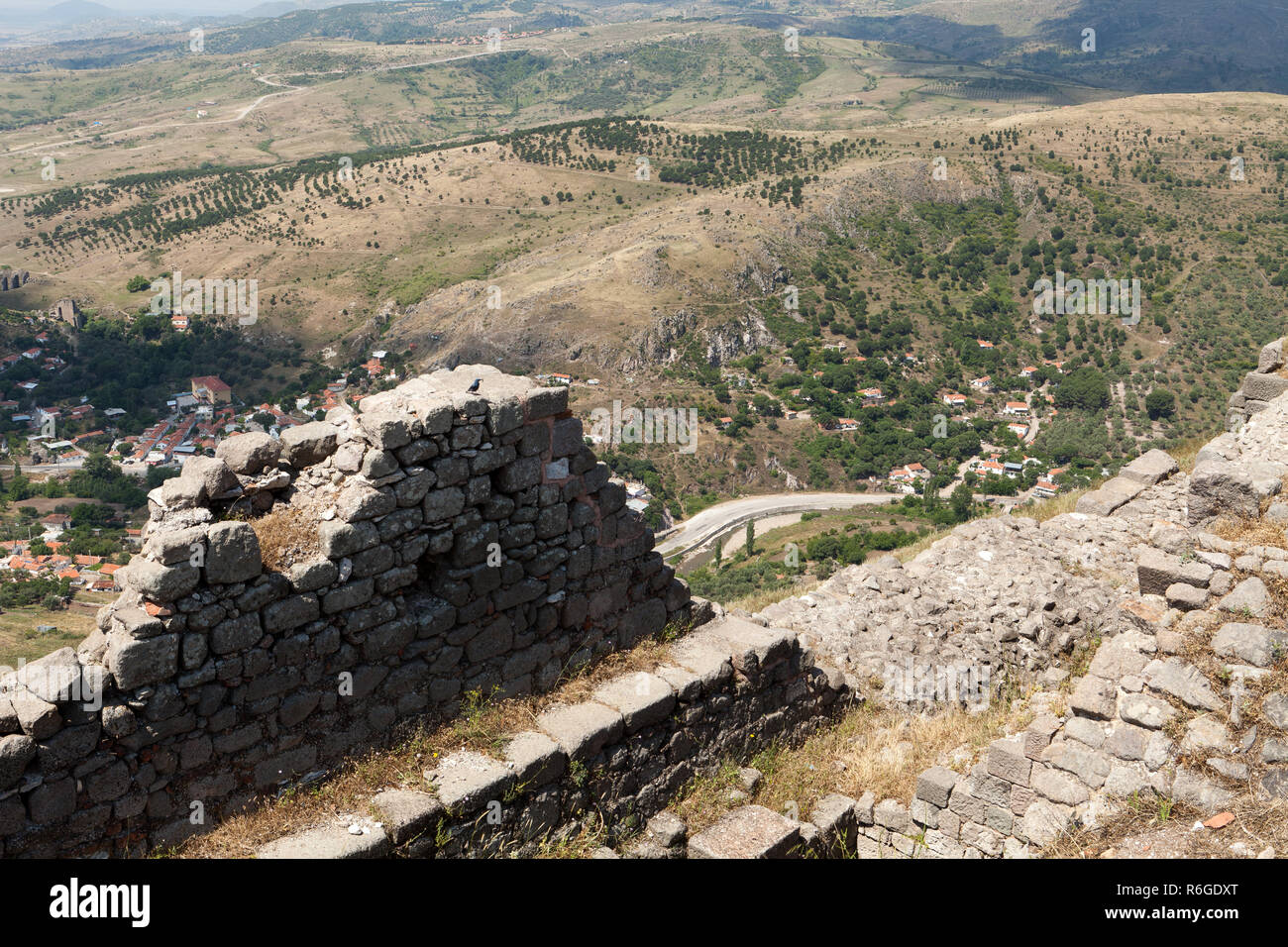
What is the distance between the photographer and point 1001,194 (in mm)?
97062

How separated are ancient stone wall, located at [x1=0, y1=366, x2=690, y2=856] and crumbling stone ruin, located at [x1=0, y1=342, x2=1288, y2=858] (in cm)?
2

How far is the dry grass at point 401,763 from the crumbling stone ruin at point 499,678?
0.10 m

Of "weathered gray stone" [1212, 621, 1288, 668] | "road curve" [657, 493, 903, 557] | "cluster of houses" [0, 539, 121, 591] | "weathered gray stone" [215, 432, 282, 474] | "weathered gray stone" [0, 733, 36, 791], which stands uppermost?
"weathered gray stone" [215, 432, 282, 474]

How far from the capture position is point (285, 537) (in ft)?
20.1

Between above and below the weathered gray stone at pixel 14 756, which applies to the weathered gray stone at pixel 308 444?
above

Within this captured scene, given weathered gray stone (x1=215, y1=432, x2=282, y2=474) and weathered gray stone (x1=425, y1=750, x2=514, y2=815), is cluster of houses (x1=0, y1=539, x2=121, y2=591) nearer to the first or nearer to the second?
weathered gray stone (x1=215, y1=432, x2=282, y2=474)

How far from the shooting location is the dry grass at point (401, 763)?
573 centimetres

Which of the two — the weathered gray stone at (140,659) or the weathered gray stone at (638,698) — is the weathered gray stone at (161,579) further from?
the weathered gray stone at (638,698)

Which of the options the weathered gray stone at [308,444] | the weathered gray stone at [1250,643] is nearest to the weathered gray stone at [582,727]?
the weathered gray stone at [308,444]

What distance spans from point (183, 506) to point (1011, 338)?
83.6 meters

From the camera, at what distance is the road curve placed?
54.6 m

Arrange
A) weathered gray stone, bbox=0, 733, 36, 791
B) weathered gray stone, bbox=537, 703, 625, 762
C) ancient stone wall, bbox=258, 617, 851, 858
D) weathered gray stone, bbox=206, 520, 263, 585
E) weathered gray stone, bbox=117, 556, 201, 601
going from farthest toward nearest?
weathered gray stone, bbox=537, 703, 625, 762 → ancient stone wall, bbox=258, 617, 851, 858 → weathered gray stone, bbox=206, 520, 263, 585 → weathered gray stone, bbox=117, 556, 201, 601 → weathered gray stone, bbox=0, 733, 36, 791

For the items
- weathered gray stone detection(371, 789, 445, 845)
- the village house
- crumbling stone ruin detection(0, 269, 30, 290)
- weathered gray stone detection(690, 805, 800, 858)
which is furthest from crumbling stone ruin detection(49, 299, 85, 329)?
weathered gray stone detection(690, 805, 800, 858)

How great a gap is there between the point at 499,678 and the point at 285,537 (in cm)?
198
